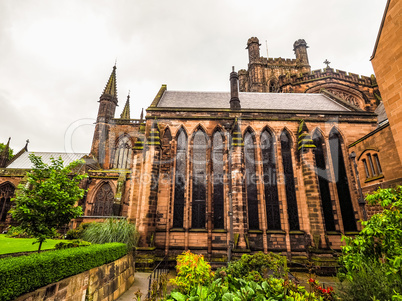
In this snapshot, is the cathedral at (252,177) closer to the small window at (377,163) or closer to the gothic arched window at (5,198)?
the small window at (377,163)

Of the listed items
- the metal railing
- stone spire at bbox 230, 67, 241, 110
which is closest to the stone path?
the metal railing

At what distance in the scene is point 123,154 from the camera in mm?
26391

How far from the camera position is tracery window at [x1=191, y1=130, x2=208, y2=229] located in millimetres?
13148

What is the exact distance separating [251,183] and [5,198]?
28.9m

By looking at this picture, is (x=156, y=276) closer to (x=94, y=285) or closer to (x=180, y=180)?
(x=94, y=285)

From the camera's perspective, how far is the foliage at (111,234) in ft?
32.4

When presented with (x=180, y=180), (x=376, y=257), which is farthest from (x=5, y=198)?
(x=376, y=257)

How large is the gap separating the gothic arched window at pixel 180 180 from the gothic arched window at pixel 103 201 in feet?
36.2

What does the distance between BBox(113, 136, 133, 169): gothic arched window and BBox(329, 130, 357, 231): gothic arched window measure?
22002mm

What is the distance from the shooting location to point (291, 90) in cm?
2453

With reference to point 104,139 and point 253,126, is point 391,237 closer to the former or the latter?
point 253,126

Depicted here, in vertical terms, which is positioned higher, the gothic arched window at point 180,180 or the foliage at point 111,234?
the gothic arched window at point 180,180

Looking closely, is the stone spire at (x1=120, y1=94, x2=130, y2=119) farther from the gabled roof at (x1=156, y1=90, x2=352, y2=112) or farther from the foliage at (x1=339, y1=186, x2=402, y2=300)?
the foliage at (x1=339, y1=186, x2=402, y2=300)

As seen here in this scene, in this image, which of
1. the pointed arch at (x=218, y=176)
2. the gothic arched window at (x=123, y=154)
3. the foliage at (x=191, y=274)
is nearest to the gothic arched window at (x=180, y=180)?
the pointed arch at (x=218, y=176)
